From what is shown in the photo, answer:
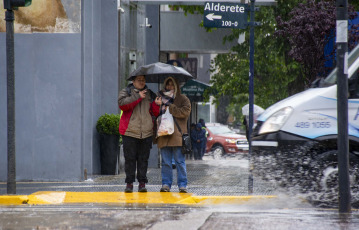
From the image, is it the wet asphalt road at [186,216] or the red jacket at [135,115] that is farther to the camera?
the red jacket at [135,115]

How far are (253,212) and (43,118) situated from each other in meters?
6.01

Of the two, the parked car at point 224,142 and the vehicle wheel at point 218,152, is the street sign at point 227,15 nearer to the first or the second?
the parked car at point 224,142

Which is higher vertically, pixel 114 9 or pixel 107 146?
pixel 114 9

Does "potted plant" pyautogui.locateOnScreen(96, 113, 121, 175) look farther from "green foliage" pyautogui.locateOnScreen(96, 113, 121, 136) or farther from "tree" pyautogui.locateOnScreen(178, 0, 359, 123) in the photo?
"tree" pyautogui.locateOnScreen(178, 0, 359, 123)

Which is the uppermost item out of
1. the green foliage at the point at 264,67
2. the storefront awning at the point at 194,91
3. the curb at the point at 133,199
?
the green foliage at the point at 264,67

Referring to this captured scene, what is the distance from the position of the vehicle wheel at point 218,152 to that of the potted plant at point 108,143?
56.5 ft

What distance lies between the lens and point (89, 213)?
8.52m

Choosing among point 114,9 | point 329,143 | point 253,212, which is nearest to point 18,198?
point 253,212

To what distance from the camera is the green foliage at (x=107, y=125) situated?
15.4 metres

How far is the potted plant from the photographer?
608 inches

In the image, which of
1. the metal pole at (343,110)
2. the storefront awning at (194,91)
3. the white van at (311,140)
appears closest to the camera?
the metal pole at (343,110)

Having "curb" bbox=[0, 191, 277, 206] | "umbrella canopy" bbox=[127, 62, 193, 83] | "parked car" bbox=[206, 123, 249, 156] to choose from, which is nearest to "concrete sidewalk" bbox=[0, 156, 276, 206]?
"curb" bbox=[0, 191, 277, 206]

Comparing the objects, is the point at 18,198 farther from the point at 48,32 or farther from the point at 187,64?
the point at 187,64

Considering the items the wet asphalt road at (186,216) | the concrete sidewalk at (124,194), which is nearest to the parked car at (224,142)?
the concrete sidewalk at (124,194)
